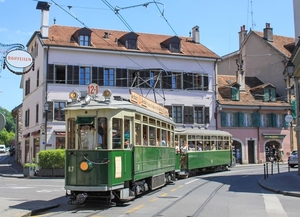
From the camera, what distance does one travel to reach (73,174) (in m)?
10.9

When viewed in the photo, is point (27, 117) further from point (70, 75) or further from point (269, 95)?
point (269, 95)

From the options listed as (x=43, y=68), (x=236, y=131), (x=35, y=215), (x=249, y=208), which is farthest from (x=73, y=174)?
(x=236, y=131)

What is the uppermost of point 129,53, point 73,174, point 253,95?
point 129,53

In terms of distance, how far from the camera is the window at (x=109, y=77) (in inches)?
1272

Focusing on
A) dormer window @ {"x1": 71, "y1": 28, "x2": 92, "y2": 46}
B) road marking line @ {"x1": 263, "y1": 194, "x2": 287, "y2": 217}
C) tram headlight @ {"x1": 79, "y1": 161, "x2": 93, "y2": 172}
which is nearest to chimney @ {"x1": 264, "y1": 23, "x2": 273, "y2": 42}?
dormer window @ {"x1": 71, "y1": 28, "x2": 92, "y2": 46}

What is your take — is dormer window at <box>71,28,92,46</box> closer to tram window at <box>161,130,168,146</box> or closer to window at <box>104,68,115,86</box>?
window at <box>104,68,115,86</box>

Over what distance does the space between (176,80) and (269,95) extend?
35.4ft

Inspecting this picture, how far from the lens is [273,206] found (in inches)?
447

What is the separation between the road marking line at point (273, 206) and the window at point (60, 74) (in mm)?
20867

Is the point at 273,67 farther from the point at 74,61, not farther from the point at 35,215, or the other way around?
the point at 35,215

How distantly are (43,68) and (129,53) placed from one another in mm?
6899

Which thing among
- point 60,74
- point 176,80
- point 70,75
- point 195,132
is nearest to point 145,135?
point 195,132

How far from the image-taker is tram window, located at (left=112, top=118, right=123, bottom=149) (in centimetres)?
1102

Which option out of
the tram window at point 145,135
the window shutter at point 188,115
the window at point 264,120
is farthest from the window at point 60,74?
the tram window at point 145,135
